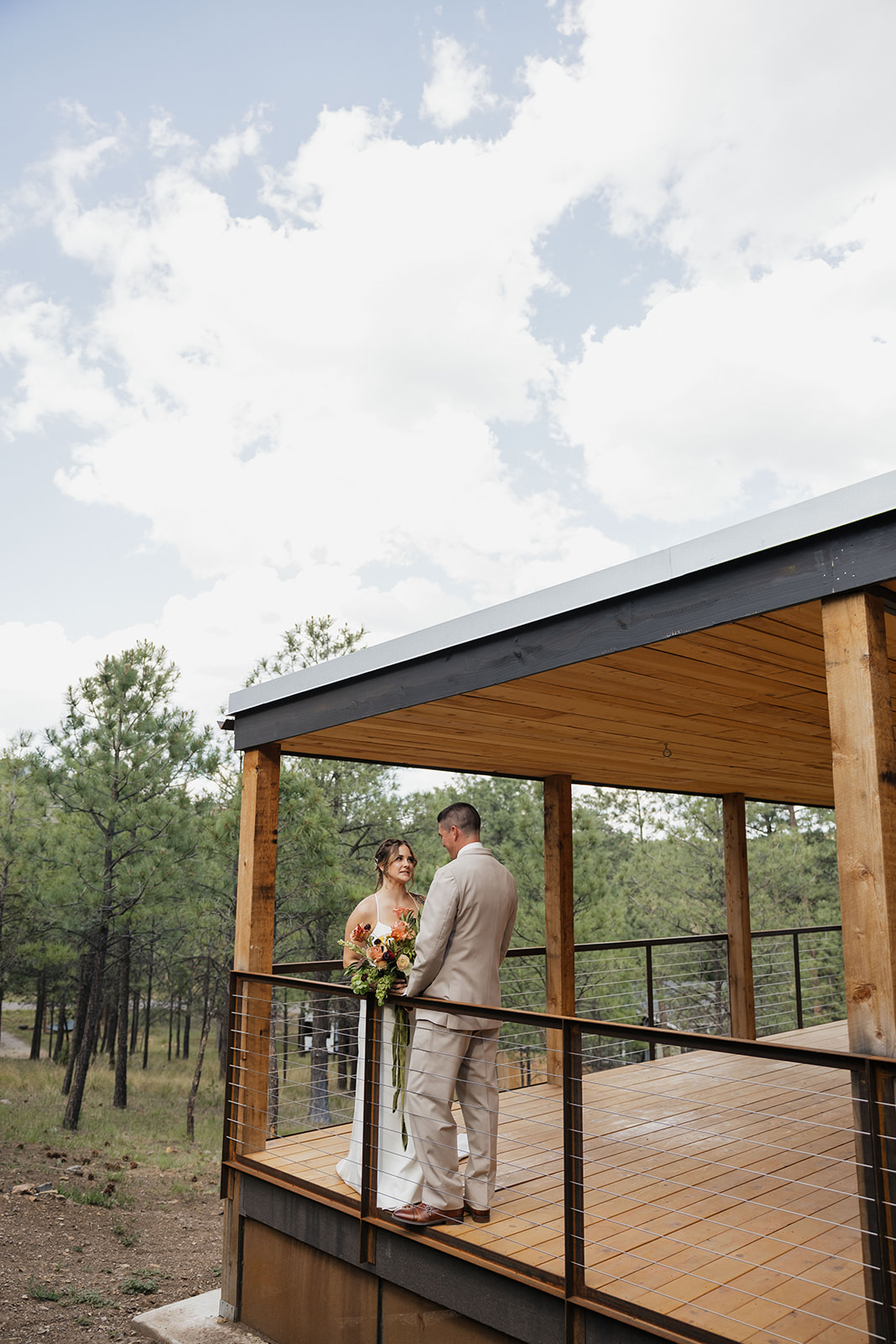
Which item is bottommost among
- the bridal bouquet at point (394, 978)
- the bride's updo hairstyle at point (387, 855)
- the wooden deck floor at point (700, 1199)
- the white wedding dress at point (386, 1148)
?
the wooden deck floor at point (700, 1199)

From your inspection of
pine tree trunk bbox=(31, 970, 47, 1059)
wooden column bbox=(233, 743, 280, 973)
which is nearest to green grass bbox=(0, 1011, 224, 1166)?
pine tree trunk bbox=(31, 970, 47, 1059)

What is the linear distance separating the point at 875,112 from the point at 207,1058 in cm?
4157

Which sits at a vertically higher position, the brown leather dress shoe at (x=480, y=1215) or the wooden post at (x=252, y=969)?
the wooden post at (x=252, y=969)

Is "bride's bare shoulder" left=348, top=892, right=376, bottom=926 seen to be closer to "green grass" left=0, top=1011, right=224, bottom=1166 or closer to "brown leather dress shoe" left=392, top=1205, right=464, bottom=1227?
"brown leather dress shoe" left=392, top=1205, right=464, bottom=1227

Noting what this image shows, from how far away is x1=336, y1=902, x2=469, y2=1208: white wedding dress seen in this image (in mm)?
3908

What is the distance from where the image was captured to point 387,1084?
4.10 metres

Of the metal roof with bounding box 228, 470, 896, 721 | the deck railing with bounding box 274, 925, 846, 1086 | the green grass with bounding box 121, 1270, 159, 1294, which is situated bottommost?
the green grass with bounding box 121, 1270, 159, 1294

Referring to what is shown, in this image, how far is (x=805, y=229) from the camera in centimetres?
4566

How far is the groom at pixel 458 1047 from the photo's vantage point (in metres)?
3.69

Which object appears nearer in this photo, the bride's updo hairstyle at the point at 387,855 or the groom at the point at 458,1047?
the groom at the point at 458,1047

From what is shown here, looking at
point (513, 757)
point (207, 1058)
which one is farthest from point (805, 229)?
point (513, 757)

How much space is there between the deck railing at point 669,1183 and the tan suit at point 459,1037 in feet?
0.41

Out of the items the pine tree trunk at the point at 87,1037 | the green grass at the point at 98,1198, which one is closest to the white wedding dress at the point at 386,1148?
the green grass at the point at 98,1198

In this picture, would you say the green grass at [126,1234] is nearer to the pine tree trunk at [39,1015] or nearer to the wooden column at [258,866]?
the wooden column at [258,866]
